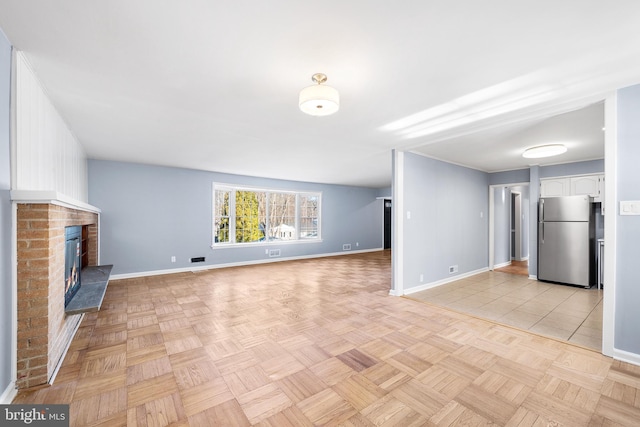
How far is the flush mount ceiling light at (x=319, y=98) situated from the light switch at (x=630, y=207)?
8.28 feet

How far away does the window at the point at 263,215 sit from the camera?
257 inches

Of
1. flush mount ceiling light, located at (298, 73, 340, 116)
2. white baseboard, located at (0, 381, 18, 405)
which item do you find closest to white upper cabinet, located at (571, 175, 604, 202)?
flush mount ceiling light, located at (298, 73, 340, 116)

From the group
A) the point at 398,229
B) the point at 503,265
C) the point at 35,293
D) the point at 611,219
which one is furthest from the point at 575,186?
the point at 35,293

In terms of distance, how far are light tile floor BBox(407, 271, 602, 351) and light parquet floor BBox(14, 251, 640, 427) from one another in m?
0.31

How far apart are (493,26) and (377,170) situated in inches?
184

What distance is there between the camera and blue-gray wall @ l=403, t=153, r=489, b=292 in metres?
4.33

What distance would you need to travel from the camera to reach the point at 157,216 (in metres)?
5.59

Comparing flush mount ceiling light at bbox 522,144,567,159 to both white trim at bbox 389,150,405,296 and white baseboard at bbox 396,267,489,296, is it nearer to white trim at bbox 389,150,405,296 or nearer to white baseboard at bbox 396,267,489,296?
white trim at bbox 389,150,405,296

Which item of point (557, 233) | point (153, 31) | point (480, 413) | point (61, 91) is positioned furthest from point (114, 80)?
point (557, 233)

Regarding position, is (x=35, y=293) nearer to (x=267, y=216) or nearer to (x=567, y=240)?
(x=267, y=216)

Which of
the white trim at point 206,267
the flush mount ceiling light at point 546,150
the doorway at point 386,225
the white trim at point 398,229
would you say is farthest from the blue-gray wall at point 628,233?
the doorway at point 386,225

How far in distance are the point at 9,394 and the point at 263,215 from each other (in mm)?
5563

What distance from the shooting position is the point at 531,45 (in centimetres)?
173

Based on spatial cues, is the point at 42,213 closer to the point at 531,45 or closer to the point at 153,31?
the point at 153,31
